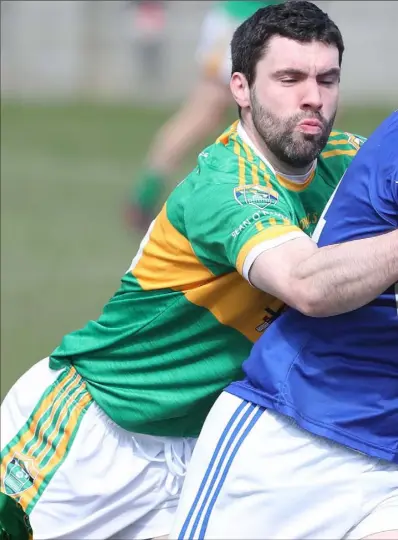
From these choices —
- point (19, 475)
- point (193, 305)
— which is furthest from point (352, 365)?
point (19, 475)

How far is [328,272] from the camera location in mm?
2840

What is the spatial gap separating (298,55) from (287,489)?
120cm

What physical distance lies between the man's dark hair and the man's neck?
0.16m

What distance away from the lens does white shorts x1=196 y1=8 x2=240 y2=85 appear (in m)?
8.74

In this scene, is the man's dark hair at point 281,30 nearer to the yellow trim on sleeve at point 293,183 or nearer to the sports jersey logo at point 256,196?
the yellow trim on sleeve at point 293,183

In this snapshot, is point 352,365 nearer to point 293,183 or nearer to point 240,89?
point 293,183

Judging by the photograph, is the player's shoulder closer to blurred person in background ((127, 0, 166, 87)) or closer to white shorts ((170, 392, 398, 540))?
white shorts ((170, 392, 398, 540))

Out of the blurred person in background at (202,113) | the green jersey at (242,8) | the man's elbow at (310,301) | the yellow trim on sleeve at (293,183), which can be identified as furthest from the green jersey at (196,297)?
the green jersey at (242,8)

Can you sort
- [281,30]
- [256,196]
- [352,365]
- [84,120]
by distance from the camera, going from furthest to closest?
[84,120] < [281,30] < [256,196] < [352,365]

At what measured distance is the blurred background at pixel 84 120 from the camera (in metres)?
7.59

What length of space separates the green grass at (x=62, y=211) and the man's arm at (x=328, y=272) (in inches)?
123

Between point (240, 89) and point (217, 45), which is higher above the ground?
point (240, 89)

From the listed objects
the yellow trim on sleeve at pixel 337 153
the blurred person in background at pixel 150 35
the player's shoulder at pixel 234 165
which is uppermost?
the player's shoulder at pixel 234 165

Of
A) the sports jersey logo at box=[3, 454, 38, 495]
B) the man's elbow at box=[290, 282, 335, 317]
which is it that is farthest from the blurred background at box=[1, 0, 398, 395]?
the man's elbow at box=[290, 282, 335, 317]
